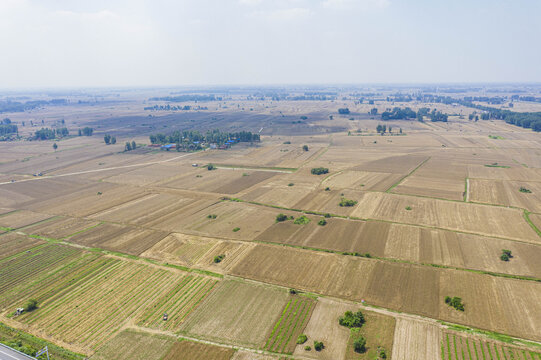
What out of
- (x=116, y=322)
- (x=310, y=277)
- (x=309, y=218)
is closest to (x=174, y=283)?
(x=116, y=322)

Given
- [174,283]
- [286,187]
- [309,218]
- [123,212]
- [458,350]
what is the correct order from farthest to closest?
[286,187] → [123,212] → [309,218] → [174,283] → [458,350]

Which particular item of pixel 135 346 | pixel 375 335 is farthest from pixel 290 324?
pixel 135 346

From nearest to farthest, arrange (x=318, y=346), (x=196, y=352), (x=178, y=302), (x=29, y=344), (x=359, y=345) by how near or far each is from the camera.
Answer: (x=359, y=345)
(x=318, y=346)
(x=196, y=352)
(x=29, y=344)
(x=178, y=302)

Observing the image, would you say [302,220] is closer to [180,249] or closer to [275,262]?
[275,262]

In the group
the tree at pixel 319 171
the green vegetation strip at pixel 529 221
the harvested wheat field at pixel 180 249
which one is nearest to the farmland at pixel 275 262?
the green vegetation strip at pixel 529 221

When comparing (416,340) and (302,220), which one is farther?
(302,220)

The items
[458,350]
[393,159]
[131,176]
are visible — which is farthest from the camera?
[393,159]

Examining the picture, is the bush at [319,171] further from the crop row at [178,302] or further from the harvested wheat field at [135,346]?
the harvested wheat field at [135,346]

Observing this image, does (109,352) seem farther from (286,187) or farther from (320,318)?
(286,187)
